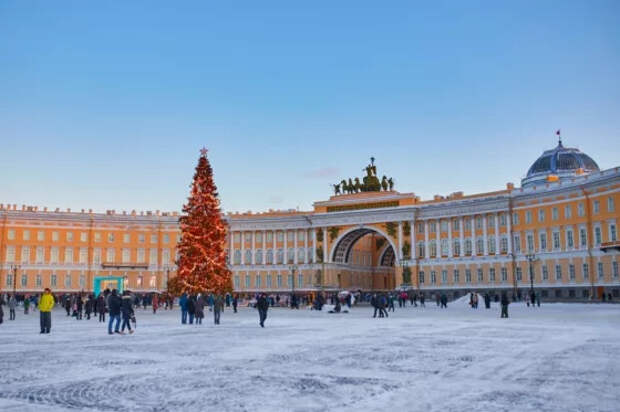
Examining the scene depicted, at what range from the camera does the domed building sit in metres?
82.0

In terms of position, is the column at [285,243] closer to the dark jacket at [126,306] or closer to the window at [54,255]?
the window at [54,255]

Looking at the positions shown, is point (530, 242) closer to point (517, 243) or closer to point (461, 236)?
point (517, 243)

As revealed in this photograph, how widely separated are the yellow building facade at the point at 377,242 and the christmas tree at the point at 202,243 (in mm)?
30852

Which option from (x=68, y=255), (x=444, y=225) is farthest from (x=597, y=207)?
(x=68, y=255)

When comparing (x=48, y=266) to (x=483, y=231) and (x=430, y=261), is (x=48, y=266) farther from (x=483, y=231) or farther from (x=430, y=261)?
(x=483, y=231)

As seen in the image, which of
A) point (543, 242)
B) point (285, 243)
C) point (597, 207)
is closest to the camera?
point (597, 207)

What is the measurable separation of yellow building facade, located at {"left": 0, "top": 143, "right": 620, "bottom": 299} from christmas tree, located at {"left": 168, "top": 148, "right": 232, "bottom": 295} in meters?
30.9

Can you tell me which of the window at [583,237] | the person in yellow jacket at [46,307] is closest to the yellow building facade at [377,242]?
the window at [583,237]

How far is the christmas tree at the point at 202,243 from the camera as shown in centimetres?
4559

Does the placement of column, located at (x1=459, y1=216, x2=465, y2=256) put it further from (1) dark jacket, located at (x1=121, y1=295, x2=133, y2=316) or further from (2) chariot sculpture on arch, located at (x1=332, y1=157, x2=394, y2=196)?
(1) dark jacket, located at (x1=121, y1=295, x2=133, y2=316)

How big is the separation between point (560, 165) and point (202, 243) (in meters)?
56.1

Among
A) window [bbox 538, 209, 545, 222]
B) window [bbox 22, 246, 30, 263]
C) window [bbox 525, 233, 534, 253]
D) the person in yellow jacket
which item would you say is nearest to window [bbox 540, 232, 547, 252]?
window [bbox 525, 233, 534, 253]

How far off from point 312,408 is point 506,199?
6588 centimetres

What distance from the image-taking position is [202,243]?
46375mm
